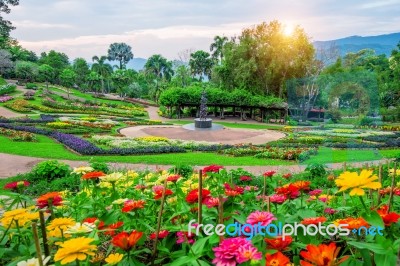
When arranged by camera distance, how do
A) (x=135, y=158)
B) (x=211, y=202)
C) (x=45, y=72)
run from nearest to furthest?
1. (x=211, y=202)
2. (x=135, y=158)
3. (x=45, y=72)

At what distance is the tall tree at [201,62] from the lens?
61.8 metres

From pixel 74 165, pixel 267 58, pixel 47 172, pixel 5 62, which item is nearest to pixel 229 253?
pixel 47 172

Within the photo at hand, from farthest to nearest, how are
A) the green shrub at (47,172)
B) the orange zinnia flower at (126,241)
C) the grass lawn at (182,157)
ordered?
the grass lawn at (182,157) → the green shrub at (47,172) → the orange zinnia flower at (126,241)

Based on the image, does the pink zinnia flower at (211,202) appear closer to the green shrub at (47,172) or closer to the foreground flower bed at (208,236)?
the foreground flower bed at (208,236)

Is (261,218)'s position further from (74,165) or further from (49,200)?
(74,165)

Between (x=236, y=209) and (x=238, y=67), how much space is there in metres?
37.1

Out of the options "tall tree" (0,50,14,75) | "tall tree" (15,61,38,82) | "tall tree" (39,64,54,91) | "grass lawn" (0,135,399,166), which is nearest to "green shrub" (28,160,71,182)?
"grass lawn" (0,135,399,166)

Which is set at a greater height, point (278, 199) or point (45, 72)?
point (45, 72)

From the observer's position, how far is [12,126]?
2152 cm

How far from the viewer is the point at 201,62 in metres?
62.2

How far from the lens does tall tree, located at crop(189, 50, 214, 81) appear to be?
6184cm

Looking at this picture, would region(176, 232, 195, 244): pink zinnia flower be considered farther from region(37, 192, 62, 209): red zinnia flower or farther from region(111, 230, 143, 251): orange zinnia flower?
region(37, 192, 62, 209): red zinnia flower

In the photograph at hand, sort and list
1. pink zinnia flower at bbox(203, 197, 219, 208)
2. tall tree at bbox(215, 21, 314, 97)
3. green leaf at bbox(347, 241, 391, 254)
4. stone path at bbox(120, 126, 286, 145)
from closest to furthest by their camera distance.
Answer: green leaf at bbox(347, 241, 391, 254) → pink zinnia flower at bbox(203, 197, 219, 208) → stone path at bbox(120, 126, 286, 145) → tall tree at bbox(215, 21, 314, 97)

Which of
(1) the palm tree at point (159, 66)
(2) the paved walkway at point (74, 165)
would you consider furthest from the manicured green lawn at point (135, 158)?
(1) the palm tree at point (159, 66)
